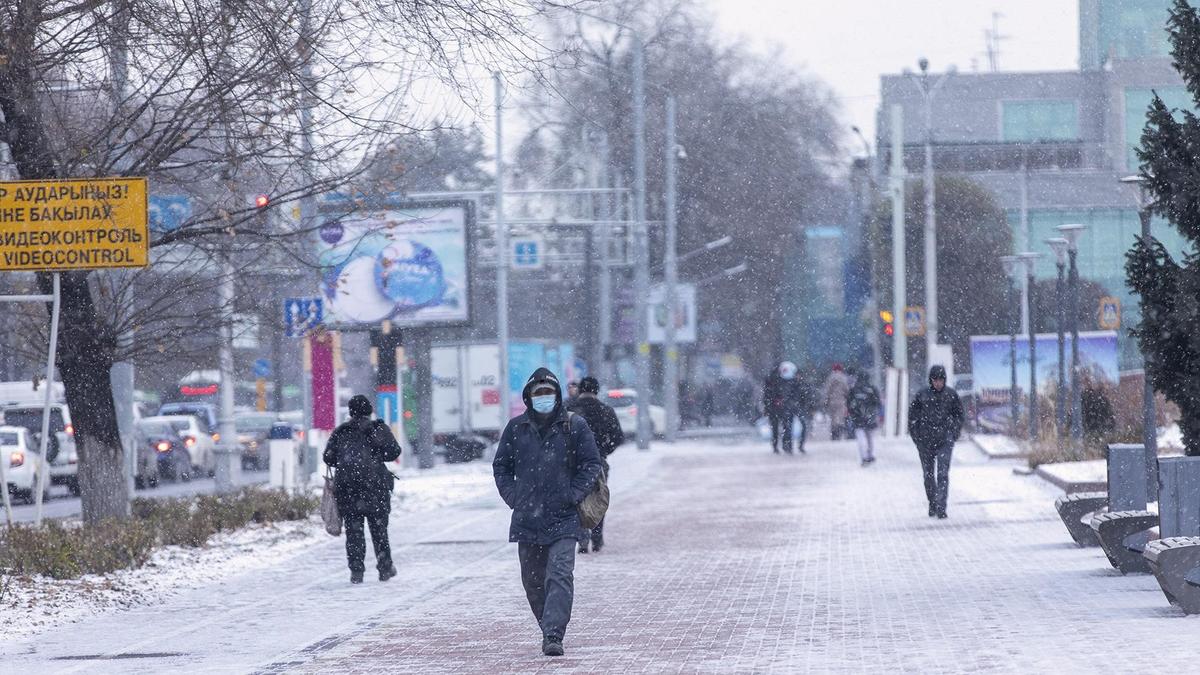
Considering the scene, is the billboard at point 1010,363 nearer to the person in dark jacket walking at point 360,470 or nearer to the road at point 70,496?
the road at point 70,496

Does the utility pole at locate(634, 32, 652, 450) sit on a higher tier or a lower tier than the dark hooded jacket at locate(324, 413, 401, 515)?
higher

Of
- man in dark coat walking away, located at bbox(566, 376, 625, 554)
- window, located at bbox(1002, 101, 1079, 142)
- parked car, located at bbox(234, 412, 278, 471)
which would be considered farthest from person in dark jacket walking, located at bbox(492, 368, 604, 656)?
window, located at bbox(1002, 101, 1079, 142)

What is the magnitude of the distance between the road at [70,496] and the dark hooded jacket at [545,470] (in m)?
14.4

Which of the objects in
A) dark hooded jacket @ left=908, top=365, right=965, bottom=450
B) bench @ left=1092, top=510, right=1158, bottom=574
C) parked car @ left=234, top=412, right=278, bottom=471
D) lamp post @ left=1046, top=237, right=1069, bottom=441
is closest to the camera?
bench @ left=1092, top=510, right=1158, bottom=574

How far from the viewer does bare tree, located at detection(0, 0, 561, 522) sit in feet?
42.5

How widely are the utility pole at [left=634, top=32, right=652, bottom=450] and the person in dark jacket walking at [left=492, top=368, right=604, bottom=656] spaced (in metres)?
34.0

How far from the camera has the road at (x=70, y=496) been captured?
28144 millimetres

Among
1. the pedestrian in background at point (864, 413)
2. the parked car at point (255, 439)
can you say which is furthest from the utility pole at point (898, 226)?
the parked car at point (255, 439)

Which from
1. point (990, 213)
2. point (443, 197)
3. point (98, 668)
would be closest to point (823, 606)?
point (98, 668)

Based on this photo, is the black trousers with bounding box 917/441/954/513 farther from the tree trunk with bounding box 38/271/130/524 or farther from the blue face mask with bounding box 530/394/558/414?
the blue face mask with bounding box 530/394/558/414

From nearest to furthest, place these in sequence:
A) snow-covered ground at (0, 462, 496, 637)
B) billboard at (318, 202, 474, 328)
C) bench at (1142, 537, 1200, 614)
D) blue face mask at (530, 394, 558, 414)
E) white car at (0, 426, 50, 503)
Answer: blue face mask at (530, 394, 558, 414), bench at (1142, 537, 1200, 614), snow-covered ground at (0, 462, 496, 637), white car at (0, 426, 50, 503), billboard at (318, 202, 474, 328)

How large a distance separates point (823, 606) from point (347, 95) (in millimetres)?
5265

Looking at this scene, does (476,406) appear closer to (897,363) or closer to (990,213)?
(897,363)

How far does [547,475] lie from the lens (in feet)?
35.0
